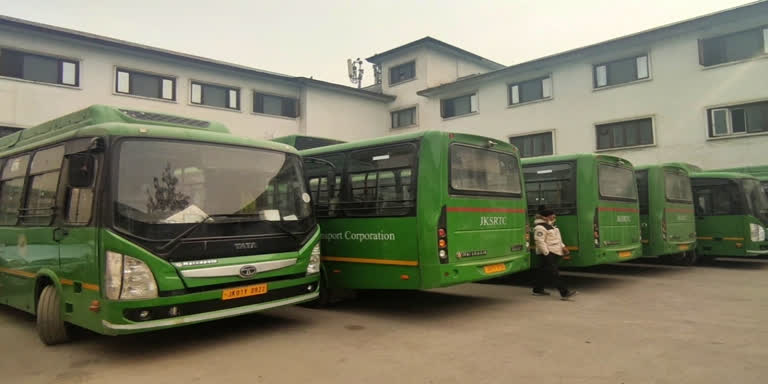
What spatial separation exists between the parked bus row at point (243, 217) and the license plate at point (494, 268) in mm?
31

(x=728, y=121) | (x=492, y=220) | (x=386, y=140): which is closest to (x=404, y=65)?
(x=728, y=121)

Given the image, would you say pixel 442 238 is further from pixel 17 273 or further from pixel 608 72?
pixel 608 72

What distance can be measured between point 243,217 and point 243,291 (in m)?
0.88

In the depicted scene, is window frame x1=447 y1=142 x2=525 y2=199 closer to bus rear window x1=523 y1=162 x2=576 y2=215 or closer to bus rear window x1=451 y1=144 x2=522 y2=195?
bus rear window x1=451 y1=144 x2=522 y2=195

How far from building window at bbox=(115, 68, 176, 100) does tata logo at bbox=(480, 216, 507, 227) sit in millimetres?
19777

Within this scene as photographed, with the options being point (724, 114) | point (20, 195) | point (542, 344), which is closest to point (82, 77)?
point (20, 195)

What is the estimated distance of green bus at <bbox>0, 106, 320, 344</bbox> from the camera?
552 cm

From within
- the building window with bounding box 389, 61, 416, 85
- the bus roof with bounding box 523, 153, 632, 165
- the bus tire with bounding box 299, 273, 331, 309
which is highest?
the building window with bounding box 389, 61, 416, 85

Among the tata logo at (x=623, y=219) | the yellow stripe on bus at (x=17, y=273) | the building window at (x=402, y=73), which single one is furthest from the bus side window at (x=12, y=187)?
the building window at (x=402, y=73)

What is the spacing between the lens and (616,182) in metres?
10.9

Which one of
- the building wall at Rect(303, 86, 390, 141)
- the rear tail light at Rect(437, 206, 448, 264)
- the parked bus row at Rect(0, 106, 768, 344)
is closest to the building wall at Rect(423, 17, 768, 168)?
the building wall at Rect(303, 86, 390, 141)

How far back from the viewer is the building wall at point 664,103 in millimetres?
20094

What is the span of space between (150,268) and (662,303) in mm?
7827

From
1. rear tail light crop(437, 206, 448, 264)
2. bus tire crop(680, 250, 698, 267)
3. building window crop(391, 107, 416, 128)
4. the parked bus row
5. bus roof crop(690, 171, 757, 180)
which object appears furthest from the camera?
building window crop(391, 107, 416, 128)
